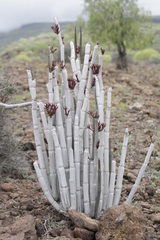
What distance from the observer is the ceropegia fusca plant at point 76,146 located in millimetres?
2580

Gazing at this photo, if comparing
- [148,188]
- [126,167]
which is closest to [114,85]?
[126,167]

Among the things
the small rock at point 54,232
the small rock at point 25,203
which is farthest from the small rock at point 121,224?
the small rock at point 25,203

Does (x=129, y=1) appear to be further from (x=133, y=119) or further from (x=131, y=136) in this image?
(x=131, y=136)

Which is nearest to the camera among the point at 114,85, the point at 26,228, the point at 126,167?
the point at 26,228

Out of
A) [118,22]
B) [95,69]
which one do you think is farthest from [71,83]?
[118,22]

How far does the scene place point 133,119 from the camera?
602cm

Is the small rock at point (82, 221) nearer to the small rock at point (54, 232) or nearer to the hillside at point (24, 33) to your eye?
the small rock at point (54, 232)

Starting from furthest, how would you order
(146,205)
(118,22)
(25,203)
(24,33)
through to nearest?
1. (24,33)
2. (118,22)
3. (146,205)
4. (25,203)

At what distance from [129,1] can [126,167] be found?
9410mm

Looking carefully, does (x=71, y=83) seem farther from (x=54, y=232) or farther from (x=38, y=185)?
(x=38, y=185)

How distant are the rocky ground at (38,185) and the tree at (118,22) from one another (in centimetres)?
381

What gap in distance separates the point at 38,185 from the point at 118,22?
29.8 ft

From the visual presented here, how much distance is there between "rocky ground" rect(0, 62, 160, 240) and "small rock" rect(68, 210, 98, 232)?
0.08 metres

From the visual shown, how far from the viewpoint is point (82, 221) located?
2.51 m
